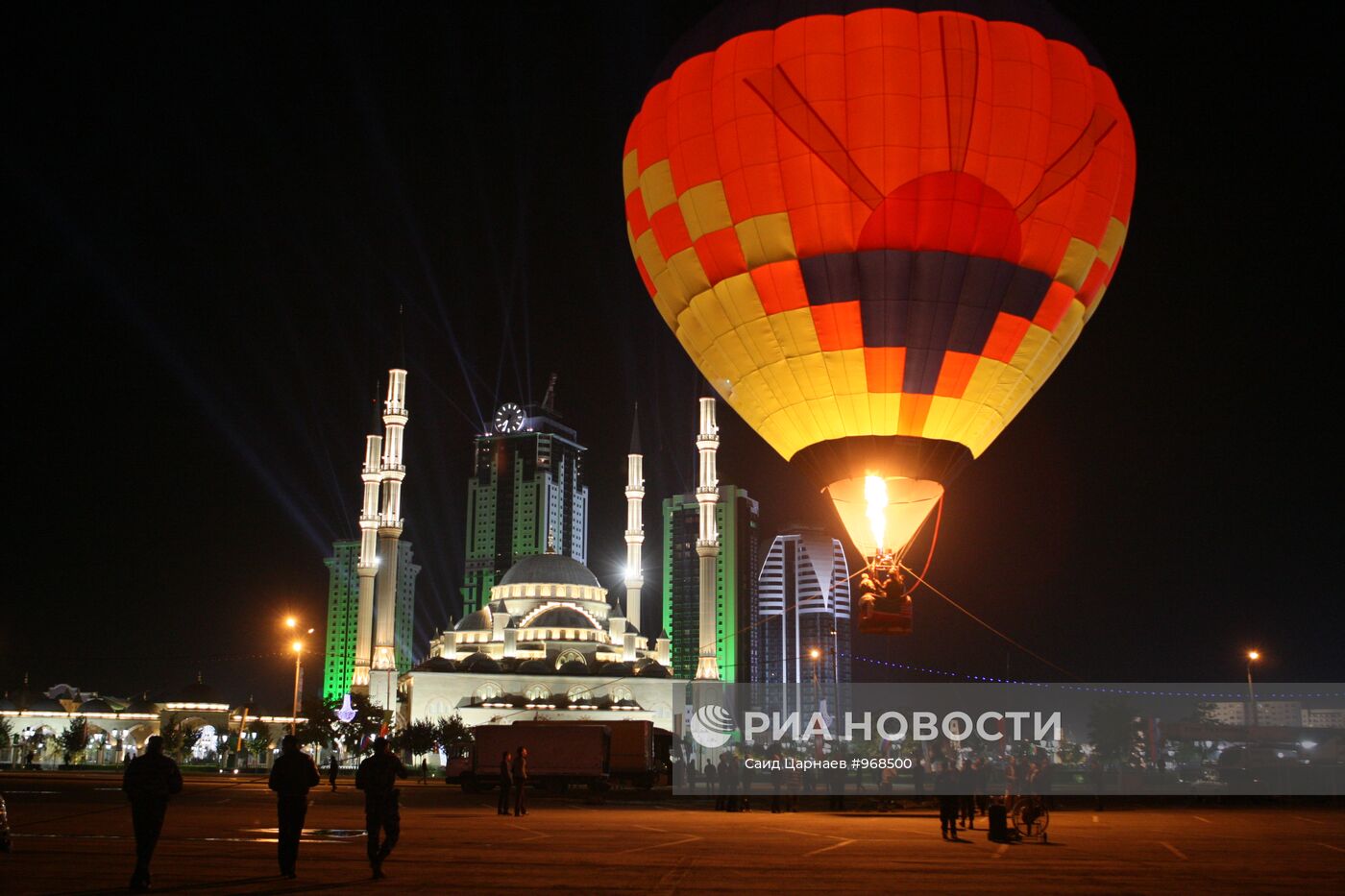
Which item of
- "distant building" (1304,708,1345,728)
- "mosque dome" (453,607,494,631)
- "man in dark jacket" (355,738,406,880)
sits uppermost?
"mosque dome" (453,607,494,631)

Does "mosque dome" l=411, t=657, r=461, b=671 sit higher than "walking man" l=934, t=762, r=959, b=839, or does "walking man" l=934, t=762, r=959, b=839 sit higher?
"mosque dome" l=411, t=657, r=461, b=671

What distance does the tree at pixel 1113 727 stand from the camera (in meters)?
50.2

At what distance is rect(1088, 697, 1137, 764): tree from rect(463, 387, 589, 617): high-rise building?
73.6 metres

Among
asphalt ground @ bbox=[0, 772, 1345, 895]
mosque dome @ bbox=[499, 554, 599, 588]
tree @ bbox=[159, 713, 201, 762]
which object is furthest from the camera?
mosque dome @ bbox=[499, 554, 599, 588]

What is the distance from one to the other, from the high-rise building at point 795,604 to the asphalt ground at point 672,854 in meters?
130

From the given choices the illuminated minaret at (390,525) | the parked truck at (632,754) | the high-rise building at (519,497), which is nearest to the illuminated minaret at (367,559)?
the illuminated minaret at (390,525)

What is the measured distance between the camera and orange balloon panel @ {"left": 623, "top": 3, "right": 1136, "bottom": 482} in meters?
16.9

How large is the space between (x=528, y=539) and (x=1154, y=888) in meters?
116

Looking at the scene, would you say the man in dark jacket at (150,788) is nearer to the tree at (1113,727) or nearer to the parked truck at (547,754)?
the parked truck at (547,754)

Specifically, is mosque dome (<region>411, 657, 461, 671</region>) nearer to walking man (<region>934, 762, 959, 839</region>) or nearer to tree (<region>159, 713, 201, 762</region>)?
tree (<region>159, 713, 201, 762</region>)

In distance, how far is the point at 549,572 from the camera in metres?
89.4

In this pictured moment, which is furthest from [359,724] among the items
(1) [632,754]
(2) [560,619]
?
(1) [632,754]

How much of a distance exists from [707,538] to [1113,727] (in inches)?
1100

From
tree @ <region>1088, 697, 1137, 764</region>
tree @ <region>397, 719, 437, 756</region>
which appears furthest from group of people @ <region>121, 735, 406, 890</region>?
tree @ <region>397, 719, 437, 756</region>
